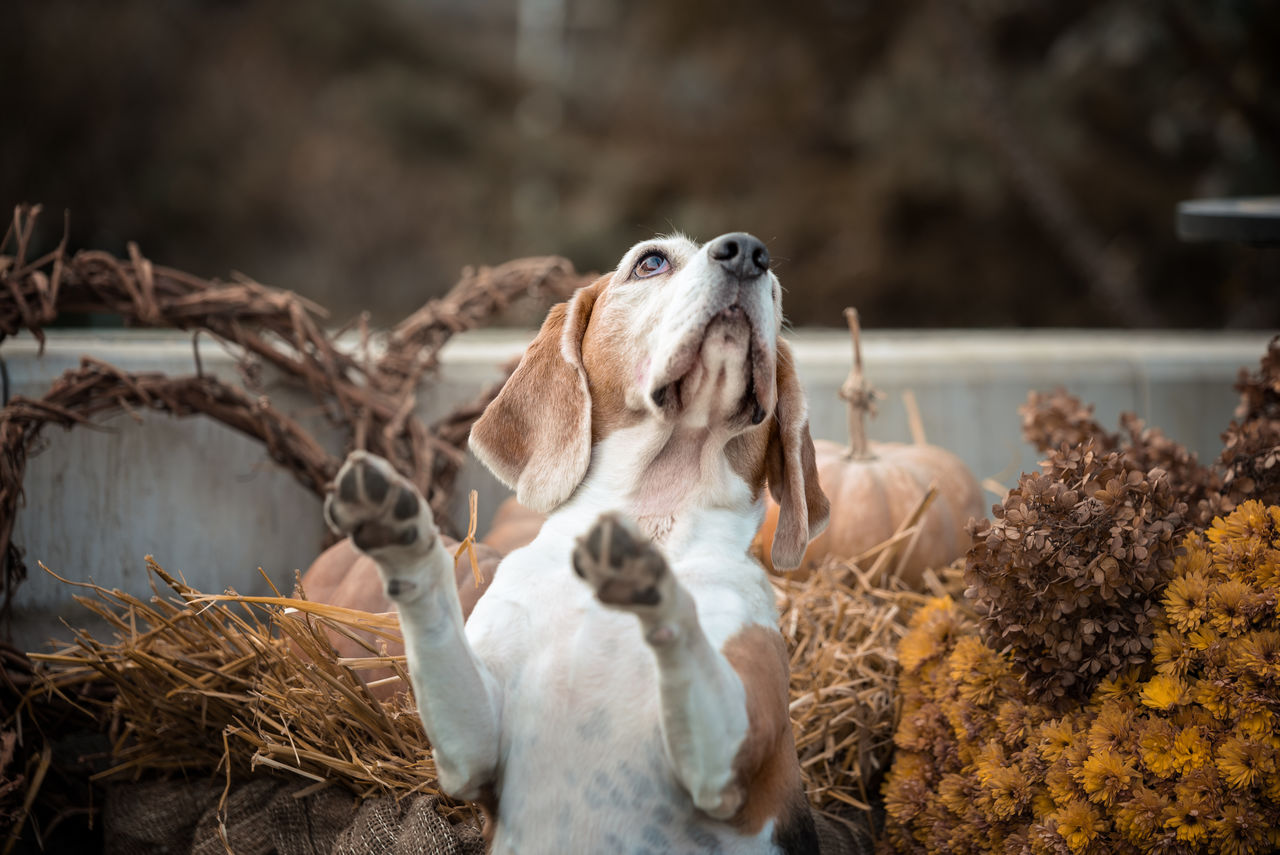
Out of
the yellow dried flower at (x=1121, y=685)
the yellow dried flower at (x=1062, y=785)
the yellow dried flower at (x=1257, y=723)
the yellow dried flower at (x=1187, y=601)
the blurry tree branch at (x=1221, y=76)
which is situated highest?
the blurry tree branch at (x=1221, y=76)

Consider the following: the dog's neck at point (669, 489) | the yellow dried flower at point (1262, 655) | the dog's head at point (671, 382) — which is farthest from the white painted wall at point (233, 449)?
the yellow dried flower at point (1262, 655)

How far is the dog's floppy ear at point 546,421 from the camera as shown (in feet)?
6.50

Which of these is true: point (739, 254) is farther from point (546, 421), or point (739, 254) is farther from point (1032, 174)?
point (1032, 174)

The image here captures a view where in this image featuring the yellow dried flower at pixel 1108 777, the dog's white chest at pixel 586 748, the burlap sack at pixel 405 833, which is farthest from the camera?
the burlap sack at pixel 405 833

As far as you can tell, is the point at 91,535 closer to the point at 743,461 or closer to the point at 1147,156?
the point at 743,461

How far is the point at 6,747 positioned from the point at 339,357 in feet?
4.74

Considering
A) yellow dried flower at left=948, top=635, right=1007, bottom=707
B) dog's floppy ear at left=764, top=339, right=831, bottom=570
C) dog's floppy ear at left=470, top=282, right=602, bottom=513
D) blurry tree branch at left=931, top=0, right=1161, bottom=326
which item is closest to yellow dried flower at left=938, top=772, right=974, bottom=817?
yellow dried flower at left=948, top=635, right=1007, bottom=707

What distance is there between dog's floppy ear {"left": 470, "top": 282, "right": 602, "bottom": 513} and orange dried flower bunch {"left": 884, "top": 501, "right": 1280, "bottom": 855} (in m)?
1.09

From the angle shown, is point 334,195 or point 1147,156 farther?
point 334,195

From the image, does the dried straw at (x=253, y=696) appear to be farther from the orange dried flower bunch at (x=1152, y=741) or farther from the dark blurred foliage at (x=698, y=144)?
the dark blurred foliage at (x=698, y=144)

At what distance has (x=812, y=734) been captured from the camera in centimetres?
266

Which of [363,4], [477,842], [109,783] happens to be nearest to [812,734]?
[477,842]

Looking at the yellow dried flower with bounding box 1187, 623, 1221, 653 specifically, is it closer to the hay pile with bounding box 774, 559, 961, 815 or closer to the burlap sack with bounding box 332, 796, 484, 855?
the hay pile with bounding box 774, 559, 961, 815

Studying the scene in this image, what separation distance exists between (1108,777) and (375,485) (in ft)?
4.94
